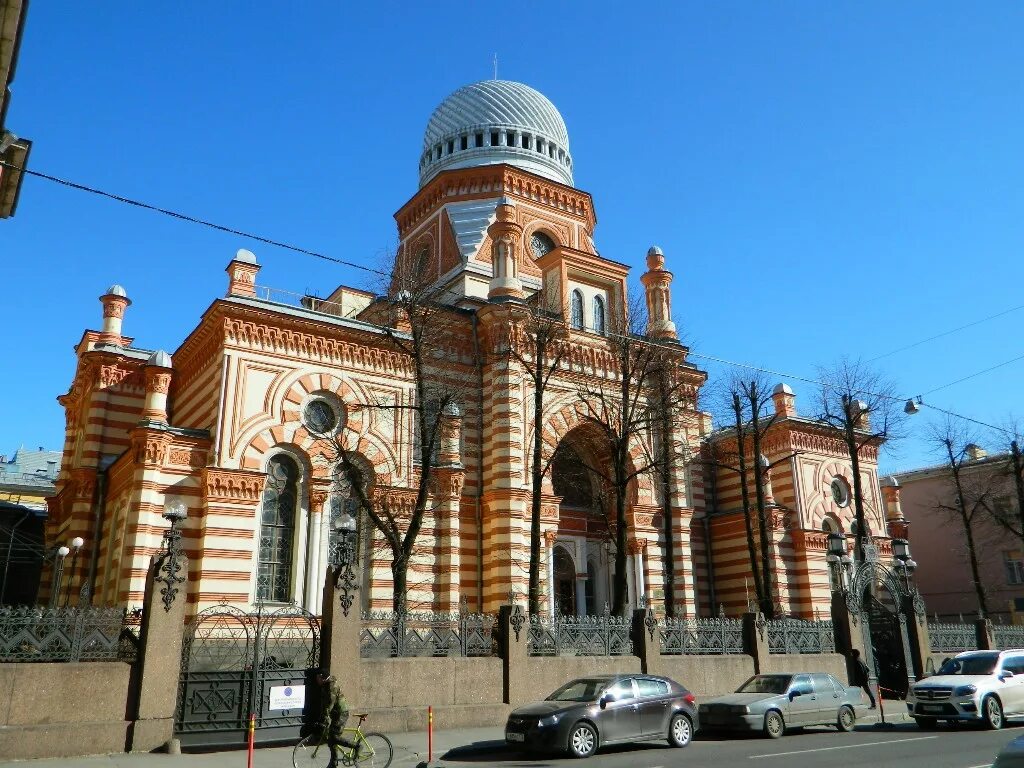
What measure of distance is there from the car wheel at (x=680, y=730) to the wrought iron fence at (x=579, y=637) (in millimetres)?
4251

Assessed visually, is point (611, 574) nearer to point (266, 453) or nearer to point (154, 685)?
Result: point (266, 453)

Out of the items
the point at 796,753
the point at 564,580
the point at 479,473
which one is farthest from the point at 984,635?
the point at 796,753

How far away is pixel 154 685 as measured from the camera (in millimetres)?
14711

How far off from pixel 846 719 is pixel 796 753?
537cm

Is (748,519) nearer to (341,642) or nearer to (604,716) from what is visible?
(604,716)

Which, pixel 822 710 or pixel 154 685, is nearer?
pixel 154 685

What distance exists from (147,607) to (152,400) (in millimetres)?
11011

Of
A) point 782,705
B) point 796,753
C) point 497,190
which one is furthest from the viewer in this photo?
point 497,190

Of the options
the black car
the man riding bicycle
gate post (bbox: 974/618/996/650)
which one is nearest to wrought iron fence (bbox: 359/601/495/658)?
the black car

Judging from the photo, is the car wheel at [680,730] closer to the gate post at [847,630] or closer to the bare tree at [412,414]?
the bare tree at [412,414]

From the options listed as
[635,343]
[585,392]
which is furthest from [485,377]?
[635,343]

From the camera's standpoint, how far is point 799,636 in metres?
25.3

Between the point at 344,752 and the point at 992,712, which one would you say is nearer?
the point at 344,752

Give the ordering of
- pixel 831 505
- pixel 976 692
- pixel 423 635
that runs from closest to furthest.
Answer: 1. pixel 976 692
2. pixel 423 635
3. pixel 831 505
